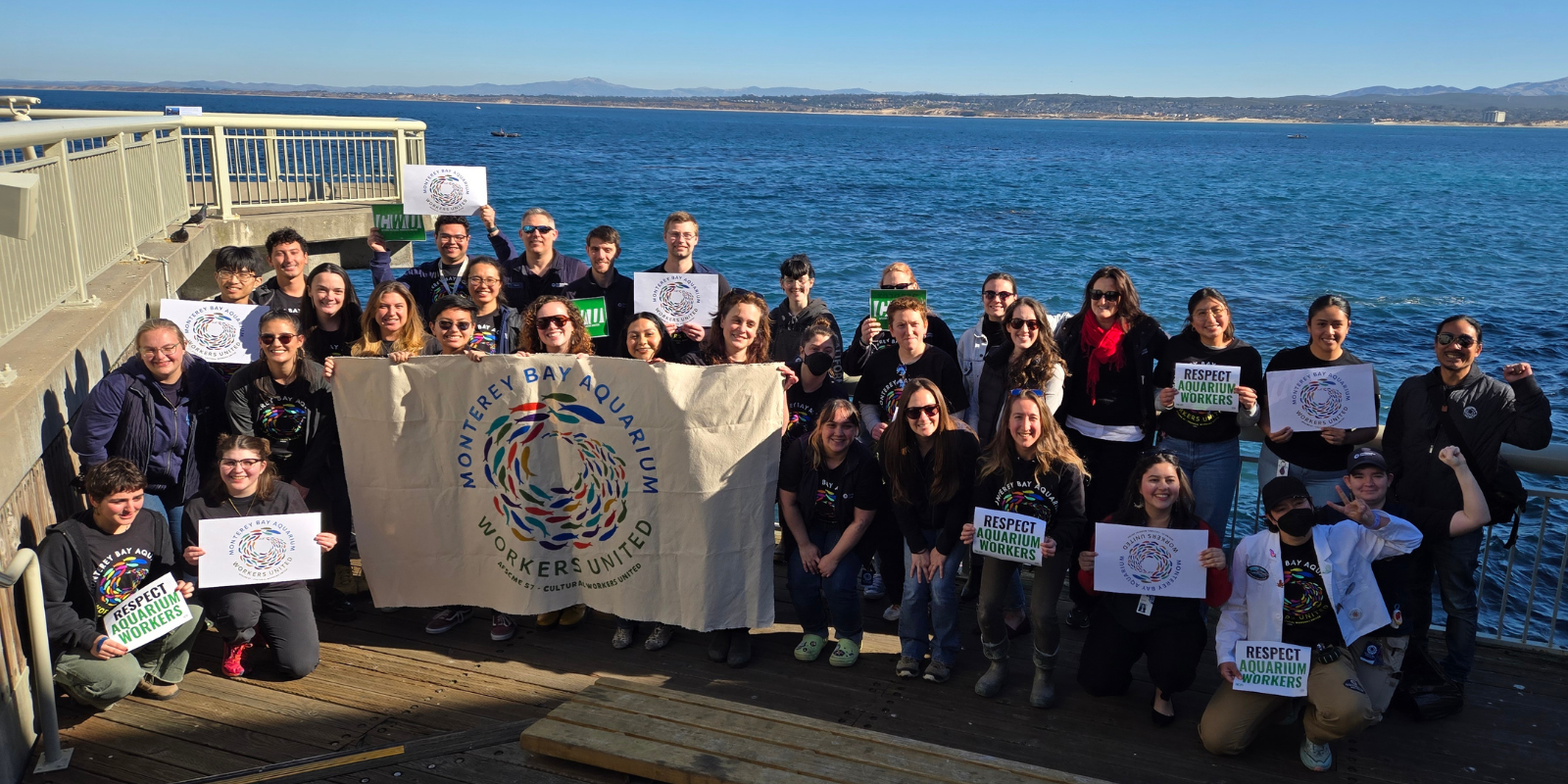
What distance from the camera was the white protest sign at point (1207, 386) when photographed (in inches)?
244

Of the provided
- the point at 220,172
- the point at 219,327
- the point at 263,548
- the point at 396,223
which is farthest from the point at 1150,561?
the point at 220,172

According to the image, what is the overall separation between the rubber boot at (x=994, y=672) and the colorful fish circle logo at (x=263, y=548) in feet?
12.2

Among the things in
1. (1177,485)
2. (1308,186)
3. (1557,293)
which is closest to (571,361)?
(1177,485)

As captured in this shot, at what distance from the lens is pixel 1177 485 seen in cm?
557

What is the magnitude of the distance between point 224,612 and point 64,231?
9.17 ft

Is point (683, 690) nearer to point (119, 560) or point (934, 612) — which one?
point (934, 612)

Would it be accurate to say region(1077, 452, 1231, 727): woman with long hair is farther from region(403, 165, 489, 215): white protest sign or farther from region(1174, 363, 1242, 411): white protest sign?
region(403, 165, 489, 215): white protest sign

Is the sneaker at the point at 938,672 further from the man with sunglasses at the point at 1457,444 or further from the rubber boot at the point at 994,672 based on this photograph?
the man with sunglasses at the point at 1457,444

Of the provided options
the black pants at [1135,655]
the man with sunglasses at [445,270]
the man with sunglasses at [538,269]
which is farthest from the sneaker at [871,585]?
the man with sunglasses at [445,270]

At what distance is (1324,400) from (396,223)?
7237 mm

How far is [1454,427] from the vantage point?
5.72 metres

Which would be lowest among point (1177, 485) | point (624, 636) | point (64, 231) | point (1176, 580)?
point (624, 636)

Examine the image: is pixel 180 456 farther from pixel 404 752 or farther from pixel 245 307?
pixel 404 752

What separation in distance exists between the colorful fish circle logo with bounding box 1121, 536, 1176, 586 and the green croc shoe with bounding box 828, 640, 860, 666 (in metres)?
1.57
